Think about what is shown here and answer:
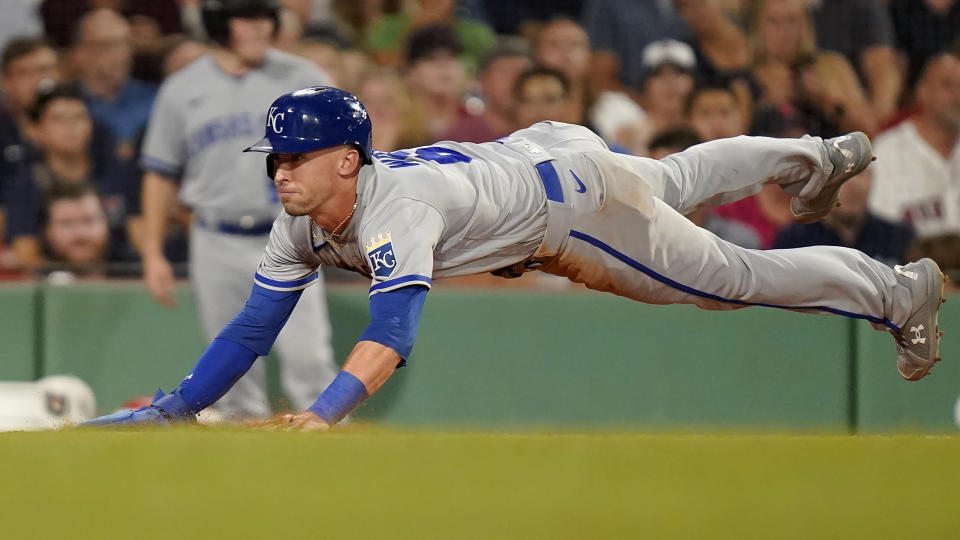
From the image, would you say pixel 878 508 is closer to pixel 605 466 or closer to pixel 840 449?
pixel 840 449

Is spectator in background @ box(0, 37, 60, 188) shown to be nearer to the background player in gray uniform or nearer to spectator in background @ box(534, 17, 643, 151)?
the background player in gray uniform

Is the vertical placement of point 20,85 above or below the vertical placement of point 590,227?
above

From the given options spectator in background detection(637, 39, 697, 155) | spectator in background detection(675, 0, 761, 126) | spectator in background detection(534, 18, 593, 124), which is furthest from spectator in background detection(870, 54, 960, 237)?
spectator in background detection(534, 18, 593, 124)

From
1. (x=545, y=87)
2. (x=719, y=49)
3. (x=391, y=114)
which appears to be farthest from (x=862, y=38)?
(x=391, y=114)

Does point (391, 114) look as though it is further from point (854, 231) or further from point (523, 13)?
point (854, 231)

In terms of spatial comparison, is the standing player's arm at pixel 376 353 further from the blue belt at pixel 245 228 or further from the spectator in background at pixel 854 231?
the spectator in background at pixel 854 231

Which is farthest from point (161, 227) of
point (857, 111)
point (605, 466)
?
point (605, 466)

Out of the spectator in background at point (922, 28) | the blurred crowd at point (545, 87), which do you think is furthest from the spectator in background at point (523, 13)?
the spectator in background at point (922, 28)
